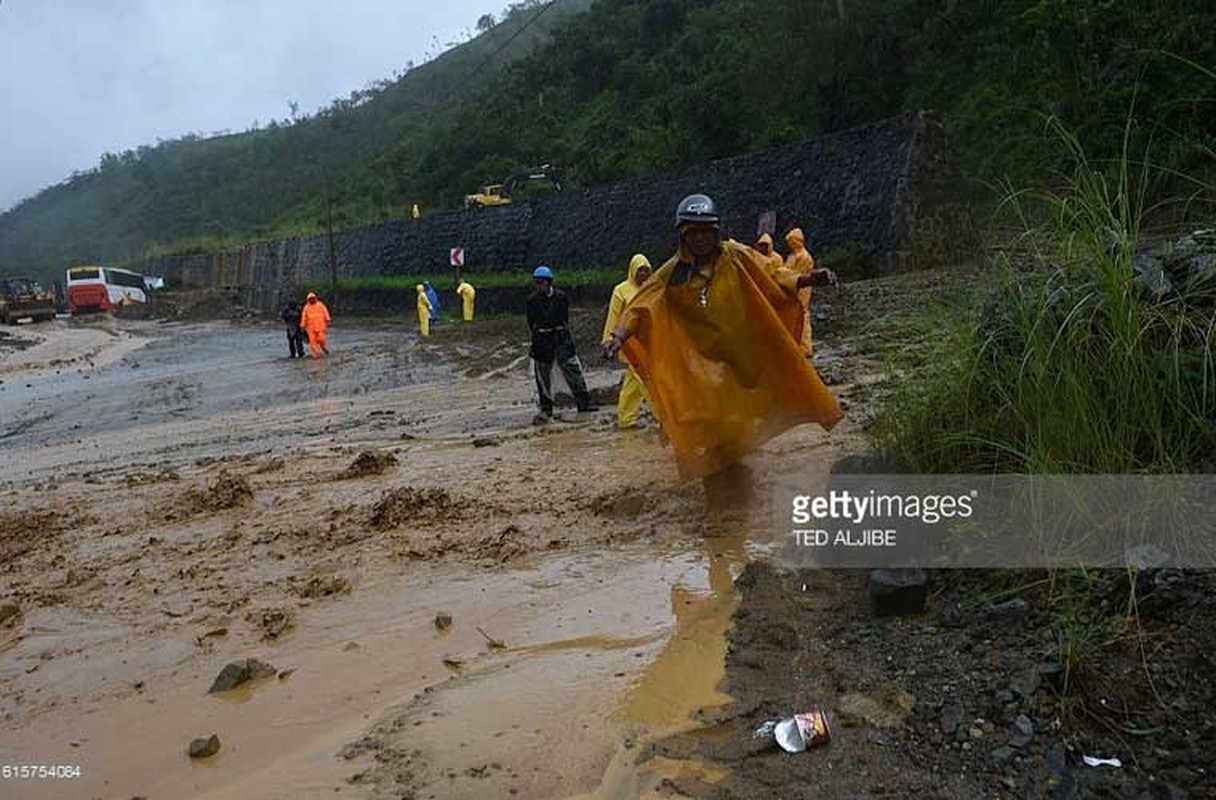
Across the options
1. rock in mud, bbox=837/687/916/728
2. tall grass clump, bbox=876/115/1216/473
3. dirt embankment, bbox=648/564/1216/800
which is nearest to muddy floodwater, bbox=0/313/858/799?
dirt embankment, bbox=648/564/1216/800

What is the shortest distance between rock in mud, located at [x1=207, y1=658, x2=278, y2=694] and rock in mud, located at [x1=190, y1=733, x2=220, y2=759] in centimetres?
47

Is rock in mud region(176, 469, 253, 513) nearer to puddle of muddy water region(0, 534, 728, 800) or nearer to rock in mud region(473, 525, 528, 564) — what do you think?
rock in mud region(473, 525, 528, 564)

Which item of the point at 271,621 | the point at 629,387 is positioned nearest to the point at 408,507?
the point at 271,621

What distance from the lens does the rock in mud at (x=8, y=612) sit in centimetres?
473

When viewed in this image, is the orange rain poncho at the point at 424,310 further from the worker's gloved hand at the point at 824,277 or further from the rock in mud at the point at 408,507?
the worker's gloved hand at the point at 824,277

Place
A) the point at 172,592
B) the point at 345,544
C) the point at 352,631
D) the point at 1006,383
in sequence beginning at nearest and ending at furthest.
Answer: the point at 1006,383, the point at 352,631, the point at 172,592, the point at 345,544

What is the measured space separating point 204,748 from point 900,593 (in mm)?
2315

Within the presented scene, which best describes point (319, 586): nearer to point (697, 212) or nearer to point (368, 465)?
point (697, 212)

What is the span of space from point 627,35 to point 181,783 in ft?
156

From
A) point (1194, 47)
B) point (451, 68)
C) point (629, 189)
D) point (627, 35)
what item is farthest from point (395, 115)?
point (1194, 47)

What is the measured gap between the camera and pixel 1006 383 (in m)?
3.66

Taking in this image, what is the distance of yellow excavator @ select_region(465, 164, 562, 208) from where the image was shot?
3635 centimetres

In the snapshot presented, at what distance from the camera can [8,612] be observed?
4801mm

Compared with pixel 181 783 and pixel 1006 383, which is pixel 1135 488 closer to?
pixel 1006 383
